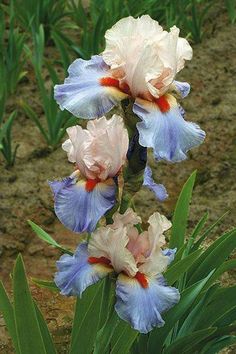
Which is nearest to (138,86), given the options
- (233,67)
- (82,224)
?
(82,224)

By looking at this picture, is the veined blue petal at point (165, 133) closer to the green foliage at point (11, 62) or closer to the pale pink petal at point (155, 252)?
the pale pink petal at point (155, 252)

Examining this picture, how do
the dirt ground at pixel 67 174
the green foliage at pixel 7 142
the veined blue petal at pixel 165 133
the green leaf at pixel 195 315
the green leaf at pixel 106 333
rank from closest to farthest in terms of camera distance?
the veined blue petal at pixel 165 133
the green leaf at pixel 106 333
the green leaf at pixel 195 315
the dirt ground at pixel 67 174
the green foliage at pixel 7 142

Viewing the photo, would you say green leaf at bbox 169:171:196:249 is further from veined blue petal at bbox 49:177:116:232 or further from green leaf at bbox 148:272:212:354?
veined blue petal at bbox 49:177:116:232

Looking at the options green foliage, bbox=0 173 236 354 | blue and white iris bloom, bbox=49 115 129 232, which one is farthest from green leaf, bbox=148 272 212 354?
blue and white iris bloom, bbox=49 115 129 232

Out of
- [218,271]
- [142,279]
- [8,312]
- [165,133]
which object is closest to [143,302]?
[142,279]

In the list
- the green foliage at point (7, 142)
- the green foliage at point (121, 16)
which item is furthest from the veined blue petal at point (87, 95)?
the green foliage at point (121, 16)

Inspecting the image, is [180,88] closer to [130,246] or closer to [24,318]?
[130,246]

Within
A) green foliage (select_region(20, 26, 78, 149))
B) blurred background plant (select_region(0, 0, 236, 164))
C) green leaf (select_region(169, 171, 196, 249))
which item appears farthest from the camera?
blurred background plant (select_region(0, 0, 236, 164))

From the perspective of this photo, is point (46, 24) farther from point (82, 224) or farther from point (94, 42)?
point (82, 224)
